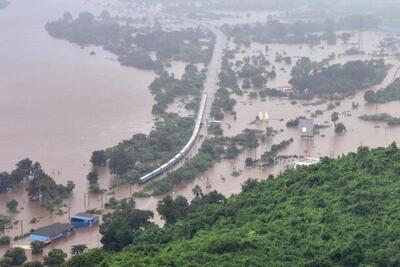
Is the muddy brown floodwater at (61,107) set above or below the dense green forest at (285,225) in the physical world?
above

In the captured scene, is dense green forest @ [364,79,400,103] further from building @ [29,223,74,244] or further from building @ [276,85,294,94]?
building @ [29,223,74,244]

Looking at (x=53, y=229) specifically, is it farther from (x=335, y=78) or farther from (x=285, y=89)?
(x=335, y=78)

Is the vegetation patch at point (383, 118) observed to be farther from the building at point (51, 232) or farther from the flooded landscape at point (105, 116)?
the building at point (51, 232)

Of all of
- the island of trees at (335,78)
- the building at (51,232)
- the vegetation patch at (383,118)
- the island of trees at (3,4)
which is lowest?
the building at (51,232)

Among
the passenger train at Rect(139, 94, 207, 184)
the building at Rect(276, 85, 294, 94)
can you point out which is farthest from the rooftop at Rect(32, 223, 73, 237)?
the building at Rect(276, 85, 294, 94)

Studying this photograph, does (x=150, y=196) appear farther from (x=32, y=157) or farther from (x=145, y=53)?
(x=145, y=53)

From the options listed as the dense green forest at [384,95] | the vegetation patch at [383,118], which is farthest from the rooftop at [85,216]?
the dense green forest at [384,95]
